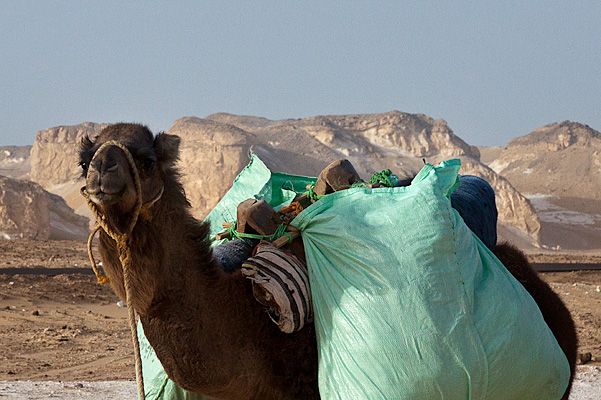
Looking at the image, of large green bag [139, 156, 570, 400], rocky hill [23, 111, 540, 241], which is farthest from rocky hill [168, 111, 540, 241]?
large green bag [139, 156, 570, 400]

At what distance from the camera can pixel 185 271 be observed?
2.90 m

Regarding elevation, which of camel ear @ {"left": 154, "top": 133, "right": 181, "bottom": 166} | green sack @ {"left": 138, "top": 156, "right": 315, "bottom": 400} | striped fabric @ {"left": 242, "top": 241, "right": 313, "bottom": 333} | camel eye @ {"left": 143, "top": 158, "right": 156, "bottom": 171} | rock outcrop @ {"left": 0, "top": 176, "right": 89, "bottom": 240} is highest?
camel ear @ {"left": 154, "top": 133, "right": 181, "bottom": 166}

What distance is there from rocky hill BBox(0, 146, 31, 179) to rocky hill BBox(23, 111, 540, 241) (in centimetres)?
2586

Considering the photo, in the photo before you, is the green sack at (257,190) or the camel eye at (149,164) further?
the green sack at (257,190)

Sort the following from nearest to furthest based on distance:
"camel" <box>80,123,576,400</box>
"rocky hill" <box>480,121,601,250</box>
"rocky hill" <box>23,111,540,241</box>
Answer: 1. "camel" <box>80,123,576,400</box>
2. "rocky hill" <box>23,111,540,241</box>
3. "rocky hill" <box>480,121,601,250</box>

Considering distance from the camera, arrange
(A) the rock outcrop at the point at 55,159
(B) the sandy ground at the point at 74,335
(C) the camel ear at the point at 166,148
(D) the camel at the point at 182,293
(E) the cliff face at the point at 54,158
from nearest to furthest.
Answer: (D) the camel at the point at 182,293
(C) the camel ear at the point at 166,148
(B) the sandy ground at the point at 74,335
(A) the rock outcrop at the point at 55,159
(E) the cliff face at the point at 54,158

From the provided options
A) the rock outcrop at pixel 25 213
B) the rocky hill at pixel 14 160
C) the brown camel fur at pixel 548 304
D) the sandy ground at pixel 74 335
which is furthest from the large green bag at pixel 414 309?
the rocky hill at pixel 14 160

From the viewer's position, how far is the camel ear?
8.95 feet

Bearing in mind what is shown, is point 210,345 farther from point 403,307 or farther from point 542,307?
point 542,307

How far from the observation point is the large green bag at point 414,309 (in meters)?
2.91

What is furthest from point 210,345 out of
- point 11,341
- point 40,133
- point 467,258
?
point 40,133

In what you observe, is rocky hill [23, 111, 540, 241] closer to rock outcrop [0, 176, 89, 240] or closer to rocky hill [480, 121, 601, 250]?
rock outcrop [0, 176, 89, 240]

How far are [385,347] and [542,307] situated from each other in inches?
62.1

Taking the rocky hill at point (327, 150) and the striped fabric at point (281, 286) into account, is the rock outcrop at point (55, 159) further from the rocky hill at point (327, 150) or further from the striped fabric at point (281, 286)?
the striped fabric at point (281, 286)
